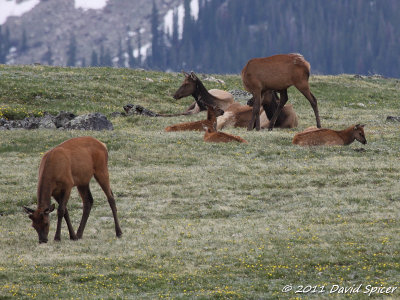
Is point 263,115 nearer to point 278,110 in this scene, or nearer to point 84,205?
point 278,110

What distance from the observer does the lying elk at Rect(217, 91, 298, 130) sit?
101 feet

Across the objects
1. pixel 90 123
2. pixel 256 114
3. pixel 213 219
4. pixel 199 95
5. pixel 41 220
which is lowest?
pixel 199 95

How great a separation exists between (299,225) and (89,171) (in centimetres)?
494

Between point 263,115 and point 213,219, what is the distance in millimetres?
14327

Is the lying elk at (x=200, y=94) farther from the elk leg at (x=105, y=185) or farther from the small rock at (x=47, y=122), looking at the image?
the elk leg at (x=105, y=185)

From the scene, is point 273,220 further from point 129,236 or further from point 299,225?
point 129,236

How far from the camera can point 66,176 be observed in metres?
15.4

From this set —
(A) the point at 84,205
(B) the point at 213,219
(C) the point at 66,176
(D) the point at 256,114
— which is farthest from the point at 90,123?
(C) the point at 66,176

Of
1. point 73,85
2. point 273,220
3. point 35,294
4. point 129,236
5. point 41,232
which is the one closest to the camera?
point 35,294

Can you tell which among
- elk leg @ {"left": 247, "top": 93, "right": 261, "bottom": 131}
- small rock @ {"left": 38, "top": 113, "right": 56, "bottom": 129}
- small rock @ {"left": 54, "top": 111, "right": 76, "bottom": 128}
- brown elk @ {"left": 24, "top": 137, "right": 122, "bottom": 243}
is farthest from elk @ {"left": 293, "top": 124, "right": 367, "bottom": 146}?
brown elk @ {"left": 24, "top": 137, "right": 122, "bottom": 243}

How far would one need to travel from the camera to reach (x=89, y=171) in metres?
16.0

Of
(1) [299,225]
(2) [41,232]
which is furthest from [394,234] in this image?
(2) [41,232]

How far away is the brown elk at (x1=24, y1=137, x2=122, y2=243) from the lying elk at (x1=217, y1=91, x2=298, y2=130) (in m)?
15.2

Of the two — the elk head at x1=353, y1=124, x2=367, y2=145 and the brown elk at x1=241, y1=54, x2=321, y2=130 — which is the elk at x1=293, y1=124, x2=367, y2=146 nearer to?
the elk head at x1=353, y1=124, x2=367, y2=145
